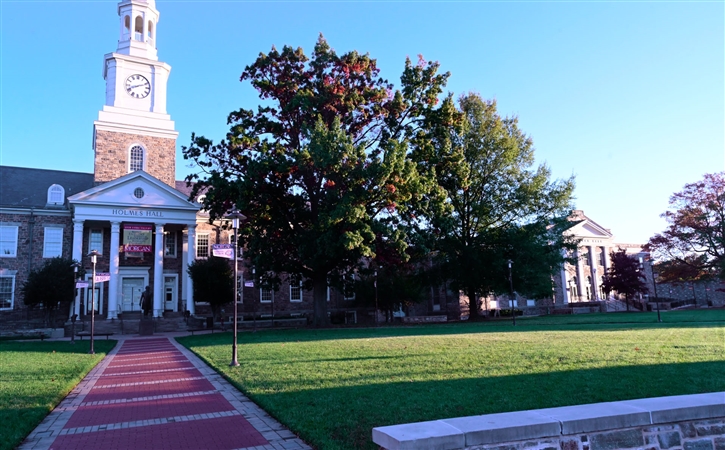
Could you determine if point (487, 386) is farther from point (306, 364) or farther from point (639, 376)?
point (306, 364)

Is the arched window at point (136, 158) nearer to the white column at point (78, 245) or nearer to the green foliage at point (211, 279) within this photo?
the white column at point (78, 245)

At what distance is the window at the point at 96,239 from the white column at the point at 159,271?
154 inches

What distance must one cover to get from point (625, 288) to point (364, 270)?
3750 cm

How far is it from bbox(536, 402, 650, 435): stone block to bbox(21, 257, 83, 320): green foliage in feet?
109

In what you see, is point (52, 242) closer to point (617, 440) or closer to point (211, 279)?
point (211, 279)

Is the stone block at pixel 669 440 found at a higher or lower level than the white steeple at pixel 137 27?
lower

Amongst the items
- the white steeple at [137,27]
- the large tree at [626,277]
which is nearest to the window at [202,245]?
the white steeple at [137,27]

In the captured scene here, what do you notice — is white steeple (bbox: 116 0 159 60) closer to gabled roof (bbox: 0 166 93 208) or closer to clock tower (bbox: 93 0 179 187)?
clock tower (bbox: 93 0 179 187)

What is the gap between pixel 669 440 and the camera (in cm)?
516

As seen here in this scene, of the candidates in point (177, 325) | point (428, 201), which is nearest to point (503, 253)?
point (428, 201)

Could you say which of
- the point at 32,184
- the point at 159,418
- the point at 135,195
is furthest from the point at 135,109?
the point at 159,418

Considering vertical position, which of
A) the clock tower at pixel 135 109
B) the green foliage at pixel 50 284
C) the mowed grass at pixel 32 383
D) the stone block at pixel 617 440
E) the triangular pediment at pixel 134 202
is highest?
the clock tower at pixel 135 109

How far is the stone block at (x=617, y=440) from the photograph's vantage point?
16.2ft

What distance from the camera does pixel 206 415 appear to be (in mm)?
7719
